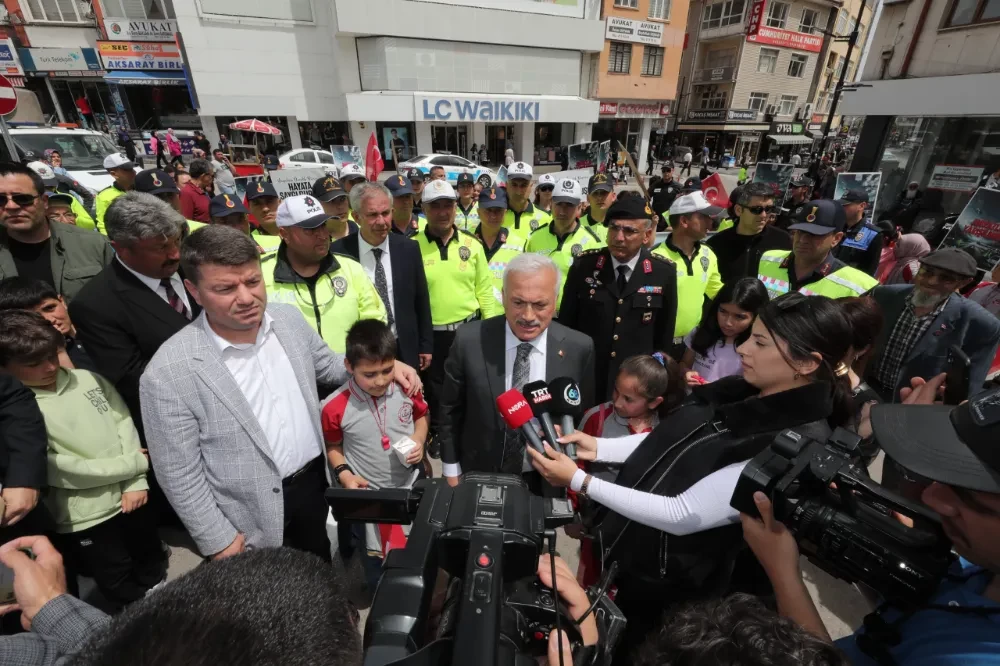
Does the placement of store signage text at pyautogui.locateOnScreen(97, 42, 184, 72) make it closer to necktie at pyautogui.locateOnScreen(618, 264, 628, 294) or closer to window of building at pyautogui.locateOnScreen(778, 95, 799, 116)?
necktie at pyautogui.locateOnScreen(618, 264, 628, 294)

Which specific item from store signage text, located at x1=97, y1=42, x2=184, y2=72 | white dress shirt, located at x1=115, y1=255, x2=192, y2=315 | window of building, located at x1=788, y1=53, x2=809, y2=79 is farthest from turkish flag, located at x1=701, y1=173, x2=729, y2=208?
window of building, located at x1=788, y1=53, x2=809, y2=79

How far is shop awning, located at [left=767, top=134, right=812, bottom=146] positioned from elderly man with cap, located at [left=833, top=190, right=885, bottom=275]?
3137 centimetres

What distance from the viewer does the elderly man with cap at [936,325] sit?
111 inches

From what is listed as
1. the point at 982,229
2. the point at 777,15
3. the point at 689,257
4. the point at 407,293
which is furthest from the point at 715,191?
the point at 777,15

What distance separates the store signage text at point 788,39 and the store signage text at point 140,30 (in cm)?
3362

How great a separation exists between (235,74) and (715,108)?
1150 inches

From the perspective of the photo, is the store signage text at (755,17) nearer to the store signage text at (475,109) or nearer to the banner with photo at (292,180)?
the store signage text at (475,109)

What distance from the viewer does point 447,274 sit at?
380 centimetres

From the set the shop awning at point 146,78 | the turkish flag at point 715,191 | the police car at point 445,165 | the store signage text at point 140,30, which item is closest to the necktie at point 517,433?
the turkish flag at point 715,191

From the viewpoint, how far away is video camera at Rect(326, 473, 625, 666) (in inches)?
28.8

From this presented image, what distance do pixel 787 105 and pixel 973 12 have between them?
2686 cm

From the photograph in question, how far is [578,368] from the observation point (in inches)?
91.7

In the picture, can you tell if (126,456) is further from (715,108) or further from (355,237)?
(715,108)

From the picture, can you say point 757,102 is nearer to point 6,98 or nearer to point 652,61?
point 652,61
